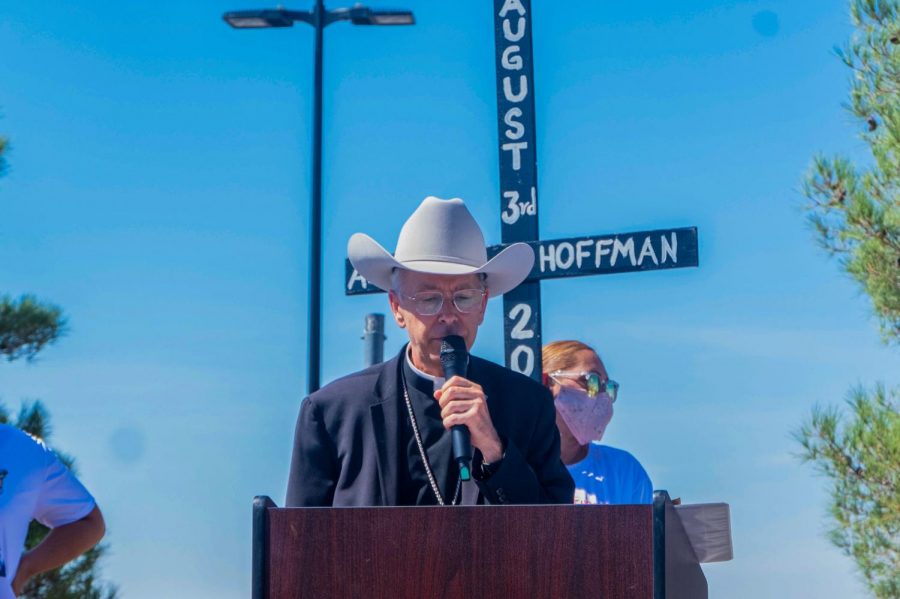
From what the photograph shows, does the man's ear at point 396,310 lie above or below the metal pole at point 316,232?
below

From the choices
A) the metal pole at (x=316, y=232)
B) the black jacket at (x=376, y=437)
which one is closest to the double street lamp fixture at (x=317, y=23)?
the metal pole at (x=316, y=232)

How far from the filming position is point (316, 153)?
1173cm

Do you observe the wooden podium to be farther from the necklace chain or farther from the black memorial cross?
the black memorial cross

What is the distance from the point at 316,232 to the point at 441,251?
25.0 ft

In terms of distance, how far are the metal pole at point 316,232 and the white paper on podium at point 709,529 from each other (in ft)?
24.6

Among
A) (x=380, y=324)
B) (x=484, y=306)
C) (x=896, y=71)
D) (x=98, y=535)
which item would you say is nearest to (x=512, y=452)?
(x=484, y=306)

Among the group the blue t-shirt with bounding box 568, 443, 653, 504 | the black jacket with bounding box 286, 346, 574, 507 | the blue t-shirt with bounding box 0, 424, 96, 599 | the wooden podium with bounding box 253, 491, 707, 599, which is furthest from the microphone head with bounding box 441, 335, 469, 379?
the blue t-shirt with bounding box 568, 443, 653, 504

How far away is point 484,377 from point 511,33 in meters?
6.16

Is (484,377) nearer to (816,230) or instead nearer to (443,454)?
(443,454)

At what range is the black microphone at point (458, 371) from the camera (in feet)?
10.1

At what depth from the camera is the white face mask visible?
19.8 feet

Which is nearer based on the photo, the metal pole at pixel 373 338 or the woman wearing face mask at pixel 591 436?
the woman wearing face mask at pixel 591 436

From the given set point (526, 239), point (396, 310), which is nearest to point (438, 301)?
point (396, 310)

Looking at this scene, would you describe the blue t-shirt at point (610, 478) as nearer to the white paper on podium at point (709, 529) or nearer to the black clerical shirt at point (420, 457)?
the black clerical shirt at point (420, 457)
